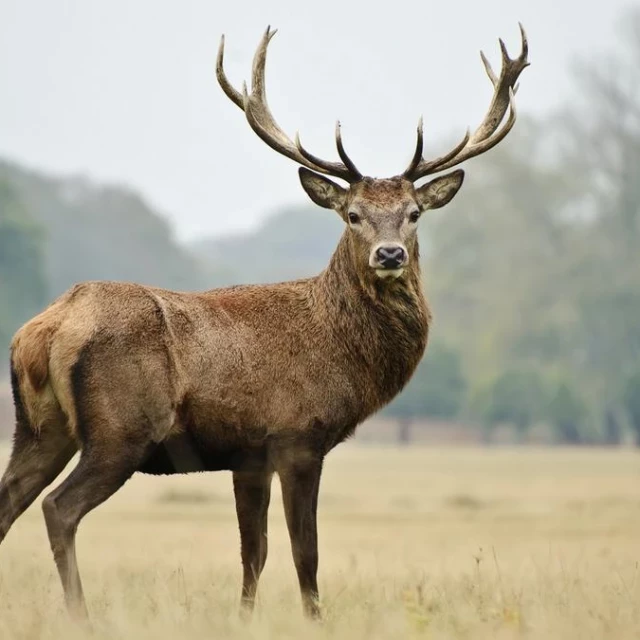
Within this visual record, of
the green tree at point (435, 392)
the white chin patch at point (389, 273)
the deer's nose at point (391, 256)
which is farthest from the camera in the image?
the green tree at point (435, 392)

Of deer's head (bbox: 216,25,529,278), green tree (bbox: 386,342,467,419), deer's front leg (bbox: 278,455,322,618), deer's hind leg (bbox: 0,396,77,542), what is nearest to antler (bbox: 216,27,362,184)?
deer's head (bbox: 216,25,529,278)

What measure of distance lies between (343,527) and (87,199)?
319 feet

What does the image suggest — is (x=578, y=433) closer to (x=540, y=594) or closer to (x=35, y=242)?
(x=35, y=242)

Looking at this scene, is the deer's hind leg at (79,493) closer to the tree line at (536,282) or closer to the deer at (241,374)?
the deer at (241,374)

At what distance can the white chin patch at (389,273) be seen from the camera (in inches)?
381

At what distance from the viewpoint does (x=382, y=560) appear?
53.0 ft

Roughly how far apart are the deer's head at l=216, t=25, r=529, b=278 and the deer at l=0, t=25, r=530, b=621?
0.02 m

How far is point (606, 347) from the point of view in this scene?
209 ft

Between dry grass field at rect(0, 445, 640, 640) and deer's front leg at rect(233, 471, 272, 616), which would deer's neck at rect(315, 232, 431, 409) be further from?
dry grass field at rect(0, 445, 640, 640)

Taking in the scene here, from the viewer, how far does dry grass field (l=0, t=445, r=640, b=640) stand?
766 cm

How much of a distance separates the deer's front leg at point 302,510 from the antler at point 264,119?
2.11 meters

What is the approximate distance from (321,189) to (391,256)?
103cm

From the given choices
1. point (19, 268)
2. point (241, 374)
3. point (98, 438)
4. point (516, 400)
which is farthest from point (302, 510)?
Result: point (19, 268)

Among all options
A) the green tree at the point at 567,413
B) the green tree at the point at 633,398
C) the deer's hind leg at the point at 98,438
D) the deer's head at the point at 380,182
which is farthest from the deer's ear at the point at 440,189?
the green tree at the point at 633,398
